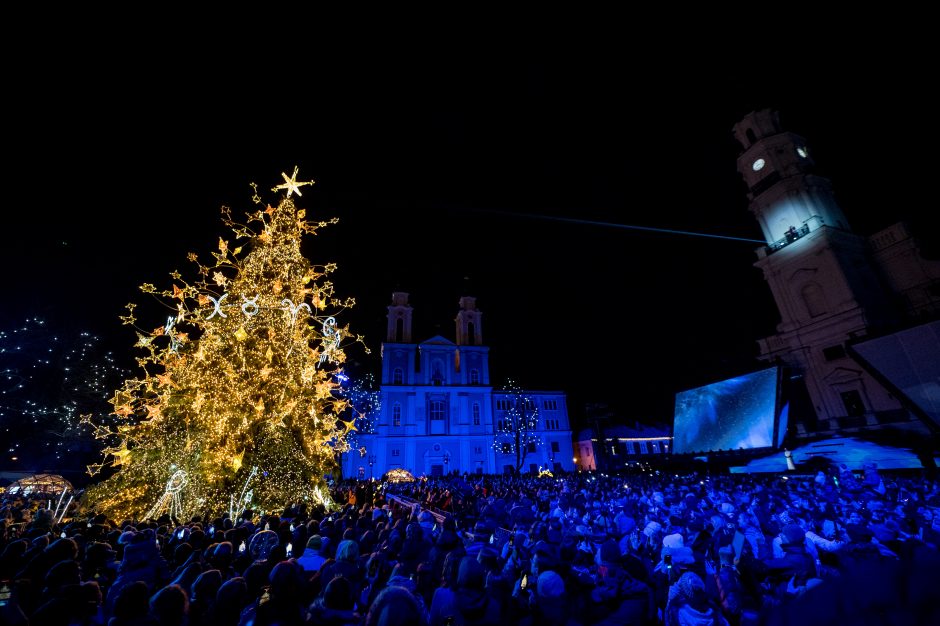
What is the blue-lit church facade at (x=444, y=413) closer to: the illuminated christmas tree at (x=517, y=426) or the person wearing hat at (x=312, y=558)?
the illuminated christmas tree at (x=517, y=426)

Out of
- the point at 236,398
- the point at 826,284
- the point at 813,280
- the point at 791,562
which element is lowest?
the point at 791,562

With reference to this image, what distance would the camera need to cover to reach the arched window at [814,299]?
98.3 feet

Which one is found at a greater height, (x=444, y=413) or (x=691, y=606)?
(x=444, y=413)

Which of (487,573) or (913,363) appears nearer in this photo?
(487,573)

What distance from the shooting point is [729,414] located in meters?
27.6

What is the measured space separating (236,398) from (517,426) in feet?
147

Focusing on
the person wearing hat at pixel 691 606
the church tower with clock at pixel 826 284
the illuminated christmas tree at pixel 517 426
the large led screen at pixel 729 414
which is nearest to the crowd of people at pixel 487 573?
the person wearing hat at pixel 691 606

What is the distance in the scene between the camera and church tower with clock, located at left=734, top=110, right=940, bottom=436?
26.5 meters

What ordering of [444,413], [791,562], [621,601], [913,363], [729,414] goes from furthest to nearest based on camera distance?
[444,413] → [729,414] → [913,363] → [791,562] → [621,601]

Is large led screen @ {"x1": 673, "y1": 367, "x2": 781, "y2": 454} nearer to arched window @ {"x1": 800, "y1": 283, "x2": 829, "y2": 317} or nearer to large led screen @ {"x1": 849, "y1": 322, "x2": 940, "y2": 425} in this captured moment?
large led screen @ {"x1": 849, "y1": 322, "x2": 940, "y2": 425}

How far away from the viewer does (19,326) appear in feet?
78.4

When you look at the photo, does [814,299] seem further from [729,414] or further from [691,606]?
[691,606]

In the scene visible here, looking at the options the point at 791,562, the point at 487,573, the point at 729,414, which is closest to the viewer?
the point at 487,573

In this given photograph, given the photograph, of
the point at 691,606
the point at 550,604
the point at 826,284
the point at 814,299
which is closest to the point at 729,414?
the point at 814,299
